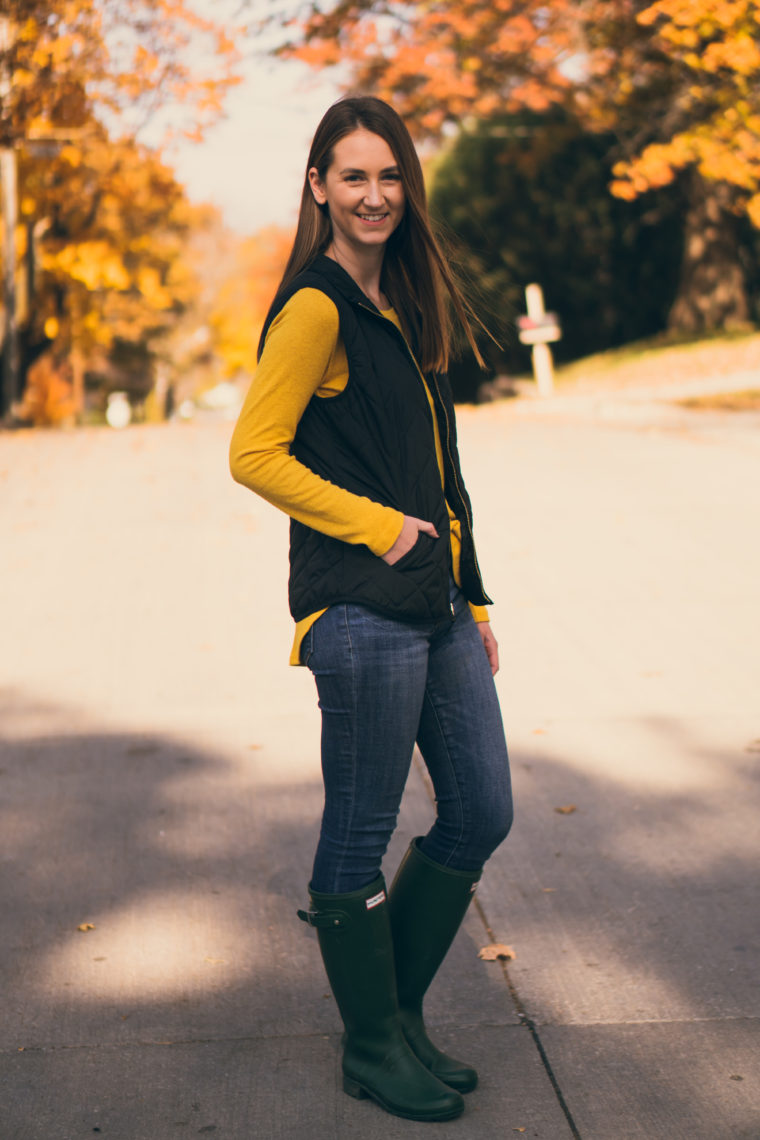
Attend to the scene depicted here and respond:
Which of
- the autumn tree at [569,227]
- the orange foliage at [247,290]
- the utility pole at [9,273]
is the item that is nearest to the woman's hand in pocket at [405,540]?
the utility pole at [9,273]

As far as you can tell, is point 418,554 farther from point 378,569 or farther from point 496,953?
point 496,953

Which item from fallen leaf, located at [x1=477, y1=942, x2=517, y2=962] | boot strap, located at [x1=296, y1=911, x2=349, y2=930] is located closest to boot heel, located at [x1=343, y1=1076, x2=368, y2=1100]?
boot strap, located at [x1=296, y1=911, x2=349, y2=930]

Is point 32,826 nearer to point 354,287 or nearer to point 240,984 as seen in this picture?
point 240,984

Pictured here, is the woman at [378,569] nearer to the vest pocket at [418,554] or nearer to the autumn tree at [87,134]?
the vest pocket at [418,554]

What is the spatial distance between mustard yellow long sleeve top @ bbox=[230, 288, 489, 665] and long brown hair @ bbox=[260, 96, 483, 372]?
15 cm

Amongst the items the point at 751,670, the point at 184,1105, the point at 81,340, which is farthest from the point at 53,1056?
the point at 81,340

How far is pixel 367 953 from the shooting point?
2.69m

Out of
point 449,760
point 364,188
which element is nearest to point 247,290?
point 364,188

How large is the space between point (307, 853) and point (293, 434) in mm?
2063

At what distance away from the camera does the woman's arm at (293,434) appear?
2.46 m

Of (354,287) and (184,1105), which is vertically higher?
(354,287)

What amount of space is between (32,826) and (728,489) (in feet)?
23.5

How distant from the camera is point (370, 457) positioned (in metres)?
2.54

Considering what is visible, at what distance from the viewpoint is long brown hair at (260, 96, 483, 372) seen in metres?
2.57
